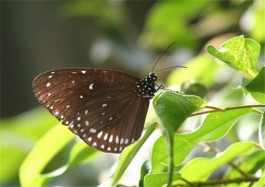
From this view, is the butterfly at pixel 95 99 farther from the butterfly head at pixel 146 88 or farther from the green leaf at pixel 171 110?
the green leaf at pixel 171 110

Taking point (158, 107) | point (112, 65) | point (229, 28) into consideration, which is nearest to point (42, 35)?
point (112, 65)

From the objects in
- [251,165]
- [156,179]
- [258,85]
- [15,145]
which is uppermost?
[258,85]

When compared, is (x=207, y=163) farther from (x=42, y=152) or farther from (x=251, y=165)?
(x=42, y=152)

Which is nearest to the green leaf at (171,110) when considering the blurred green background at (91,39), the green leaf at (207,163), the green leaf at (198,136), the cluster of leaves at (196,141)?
the cluster of leaves at (196,141)

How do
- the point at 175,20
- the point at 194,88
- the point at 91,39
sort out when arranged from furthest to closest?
the point at 91,39
the point at 175,20
the point at 194,88

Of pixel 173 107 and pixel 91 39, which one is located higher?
pixel 173 107

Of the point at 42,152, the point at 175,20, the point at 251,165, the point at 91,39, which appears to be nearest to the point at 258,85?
the point at 251,165
